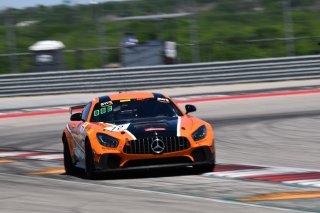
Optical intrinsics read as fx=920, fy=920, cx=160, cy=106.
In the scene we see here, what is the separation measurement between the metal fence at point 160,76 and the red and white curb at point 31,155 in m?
12.0

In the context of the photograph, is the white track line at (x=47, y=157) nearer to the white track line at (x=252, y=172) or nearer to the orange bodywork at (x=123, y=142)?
the orange bodywork at (x=123, y=142)

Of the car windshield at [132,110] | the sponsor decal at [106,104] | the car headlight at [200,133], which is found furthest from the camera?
the sponsor decal at [106,104]

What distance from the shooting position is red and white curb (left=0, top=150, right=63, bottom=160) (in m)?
15.3

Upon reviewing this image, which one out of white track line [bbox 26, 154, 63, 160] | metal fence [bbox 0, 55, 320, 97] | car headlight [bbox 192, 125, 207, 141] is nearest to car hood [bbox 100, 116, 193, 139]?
car headlight [bbox 192, 125, 207, 141]

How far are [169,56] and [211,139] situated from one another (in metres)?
17.0

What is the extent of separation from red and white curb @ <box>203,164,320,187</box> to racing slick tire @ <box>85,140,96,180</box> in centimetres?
143

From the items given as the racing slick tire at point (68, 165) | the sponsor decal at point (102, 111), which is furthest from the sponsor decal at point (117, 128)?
the racing slick tire at point (68, 165)

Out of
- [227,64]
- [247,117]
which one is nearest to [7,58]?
[227,64]

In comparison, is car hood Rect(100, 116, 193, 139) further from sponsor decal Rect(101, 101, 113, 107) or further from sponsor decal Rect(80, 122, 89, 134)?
sponsor decal Rect(101, 101, 113, 107)

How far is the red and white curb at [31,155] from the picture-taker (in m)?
15.3

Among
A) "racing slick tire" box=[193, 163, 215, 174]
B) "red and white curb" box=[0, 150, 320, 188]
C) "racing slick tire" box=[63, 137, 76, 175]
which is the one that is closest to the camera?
"red and white curb" box=[0, 150, 320, 188]

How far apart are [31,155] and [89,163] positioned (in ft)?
14.1

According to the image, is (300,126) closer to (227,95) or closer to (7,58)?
(227,95)

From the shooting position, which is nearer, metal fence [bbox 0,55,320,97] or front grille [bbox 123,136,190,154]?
front grille [bbox 123,136,190,154]
